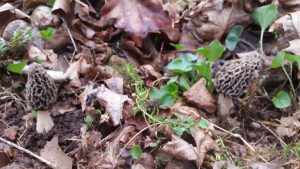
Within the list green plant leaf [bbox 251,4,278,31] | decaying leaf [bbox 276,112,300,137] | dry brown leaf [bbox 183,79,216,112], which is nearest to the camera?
decaying leaf [bbox 276,112,300,137]

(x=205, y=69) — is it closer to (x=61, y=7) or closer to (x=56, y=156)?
(x=56, y=156)

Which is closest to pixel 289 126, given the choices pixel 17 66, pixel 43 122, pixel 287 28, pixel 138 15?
pixel 287 28

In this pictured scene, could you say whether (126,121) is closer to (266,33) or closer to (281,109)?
(281,109)

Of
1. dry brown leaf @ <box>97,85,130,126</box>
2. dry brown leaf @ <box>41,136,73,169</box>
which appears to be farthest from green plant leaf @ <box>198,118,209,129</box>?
dry brown leaf @ <box>41,136,73,169</box>

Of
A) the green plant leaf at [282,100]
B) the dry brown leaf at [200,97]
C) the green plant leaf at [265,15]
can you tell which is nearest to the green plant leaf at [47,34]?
the dry brown leaf at [200,97]

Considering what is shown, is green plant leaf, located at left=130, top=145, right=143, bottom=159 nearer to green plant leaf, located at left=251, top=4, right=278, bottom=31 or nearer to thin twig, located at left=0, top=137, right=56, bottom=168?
thin twig, located at left=0, top=137, right=56, bottom=168

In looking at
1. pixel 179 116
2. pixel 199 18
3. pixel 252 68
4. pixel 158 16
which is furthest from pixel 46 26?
pixel 252 68
